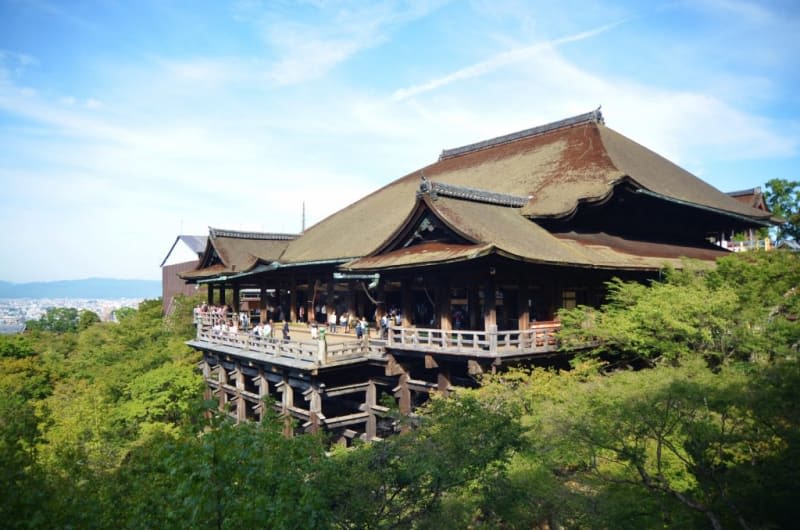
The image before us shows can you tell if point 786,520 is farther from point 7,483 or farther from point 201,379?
point 201,379

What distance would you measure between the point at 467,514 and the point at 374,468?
2115 millimetres

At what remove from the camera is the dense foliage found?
639cm

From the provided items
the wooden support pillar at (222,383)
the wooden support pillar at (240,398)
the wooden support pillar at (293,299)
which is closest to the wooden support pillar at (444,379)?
the wooden support pillar at (240,398)

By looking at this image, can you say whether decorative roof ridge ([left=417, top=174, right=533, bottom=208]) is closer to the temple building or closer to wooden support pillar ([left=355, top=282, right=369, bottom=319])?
wooden support pillar ([left=355, top=282, right=369, bottom=319])

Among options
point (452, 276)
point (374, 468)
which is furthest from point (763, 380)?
point (452, 276)

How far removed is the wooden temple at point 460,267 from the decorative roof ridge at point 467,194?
2.8 inches

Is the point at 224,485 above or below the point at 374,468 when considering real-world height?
above

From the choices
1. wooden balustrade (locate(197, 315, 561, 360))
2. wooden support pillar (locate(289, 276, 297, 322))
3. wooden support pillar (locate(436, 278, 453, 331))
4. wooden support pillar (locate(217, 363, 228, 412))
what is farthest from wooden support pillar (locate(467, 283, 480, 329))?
wooden support pillar (locate(217, 363, 228, 412))

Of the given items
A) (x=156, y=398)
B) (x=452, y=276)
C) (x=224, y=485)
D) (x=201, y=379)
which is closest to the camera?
(x=224, y=485)

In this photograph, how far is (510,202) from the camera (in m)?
21.7

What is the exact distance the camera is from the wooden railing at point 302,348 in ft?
61.3

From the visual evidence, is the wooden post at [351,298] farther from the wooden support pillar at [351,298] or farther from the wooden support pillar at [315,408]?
the wooden support pillar at [315,408]

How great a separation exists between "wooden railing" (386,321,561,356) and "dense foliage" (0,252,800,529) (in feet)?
2.36

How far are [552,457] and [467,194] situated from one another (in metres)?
11.3
